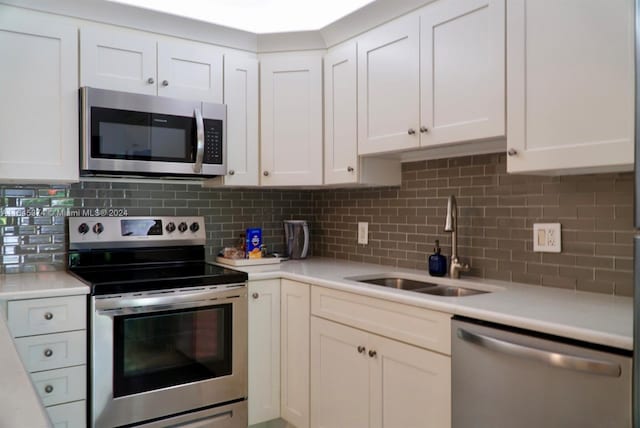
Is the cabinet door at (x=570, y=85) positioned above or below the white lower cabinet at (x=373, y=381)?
above

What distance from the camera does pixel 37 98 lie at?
2.31 m

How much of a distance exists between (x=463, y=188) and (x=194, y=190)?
5.08ft

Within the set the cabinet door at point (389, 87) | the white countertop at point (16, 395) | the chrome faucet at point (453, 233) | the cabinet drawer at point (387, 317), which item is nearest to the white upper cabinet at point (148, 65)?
the cabinet door at point (389, 87)

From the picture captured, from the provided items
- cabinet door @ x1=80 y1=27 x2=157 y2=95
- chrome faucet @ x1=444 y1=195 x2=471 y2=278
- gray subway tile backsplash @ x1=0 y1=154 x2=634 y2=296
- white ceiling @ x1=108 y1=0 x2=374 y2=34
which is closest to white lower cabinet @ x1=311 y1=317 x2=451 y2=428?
chrome faucet @ x1=444 y1=195 x2=471 y2=278

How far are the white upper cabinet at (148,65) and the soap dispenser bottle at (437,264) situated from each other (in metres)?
1.43

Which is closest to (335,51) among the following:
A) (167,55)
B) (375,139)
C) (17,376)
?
(375,139)

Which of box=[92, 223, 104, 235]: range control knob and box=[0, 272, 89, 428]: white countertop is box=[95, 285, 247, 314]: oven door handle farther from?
box=[0, 272, 89, 428]: white countertop

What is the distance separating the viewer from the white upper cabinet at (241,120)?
284cm

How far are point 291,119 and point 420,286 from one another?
3.88ft

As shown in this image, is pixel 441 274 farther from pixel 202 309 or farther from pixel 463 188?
pixel 202 309

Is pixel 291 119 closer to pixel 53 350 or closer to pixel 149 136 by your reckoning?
pixel 149 136

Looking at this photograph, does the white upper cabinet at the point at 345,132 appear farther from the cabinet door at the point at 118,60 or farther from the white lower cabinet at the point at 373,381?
the cabinet door at the point at 118,60

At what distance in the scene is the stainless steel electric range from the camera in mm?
2191

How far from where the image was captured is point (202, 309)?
8.00 ft
